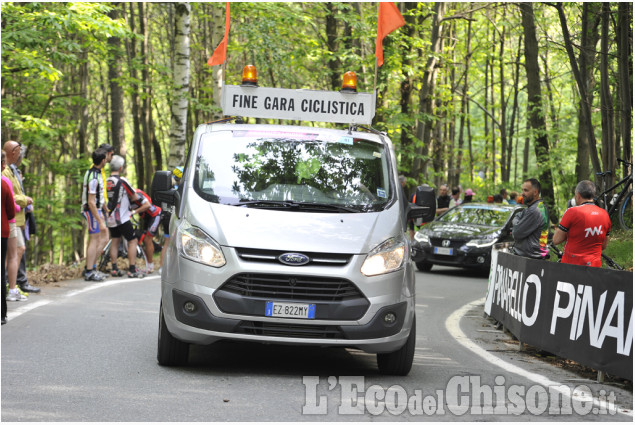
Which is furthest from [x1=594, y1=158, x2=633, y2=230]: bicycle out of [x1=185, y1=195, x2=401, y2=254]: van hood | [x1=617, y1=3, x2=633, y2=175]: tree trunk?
[x1=185, y1=195, x2=401, y2=254]: van hood

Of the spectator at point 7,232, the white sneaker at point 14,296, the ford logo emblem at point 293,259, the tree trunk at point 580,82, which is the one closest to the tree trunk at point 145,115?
the tree trunk at point 580,82

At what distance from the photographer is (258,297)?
7066mm

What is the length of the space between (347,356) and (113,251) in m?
7.85

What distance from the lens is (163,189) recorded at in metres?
8.11

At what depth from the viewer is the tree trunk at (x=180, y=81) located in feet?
69.1

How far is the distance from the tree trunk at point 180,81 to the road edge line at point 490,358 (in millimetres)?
10265

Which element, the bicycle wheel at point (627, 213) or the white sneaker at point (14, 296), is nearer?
the white sneaker at point (14, 296)

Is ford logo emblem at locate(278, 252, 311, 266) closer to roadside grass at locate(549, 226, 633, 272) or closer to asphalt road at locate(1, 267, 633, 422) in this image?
asphalt road at locate(1, 267, 633, 422)

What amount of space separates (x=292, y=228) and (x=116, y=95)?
Answer: 66.0 ft

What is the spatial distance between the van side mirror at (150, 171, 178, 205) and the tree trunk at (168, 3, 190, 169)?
13.2 meters

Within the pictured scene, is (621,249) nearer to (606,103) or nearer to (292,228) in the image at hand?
(606,103)

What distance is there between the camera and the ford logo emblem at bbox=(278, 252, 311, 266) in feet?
23.1

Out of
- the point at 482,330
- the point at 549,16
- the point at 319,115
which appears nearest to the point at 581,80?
the point at 482,330

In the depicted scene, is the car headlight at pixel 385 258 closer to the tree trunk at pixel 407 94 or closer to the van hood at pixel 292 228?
the van hood at pixel 292 228
